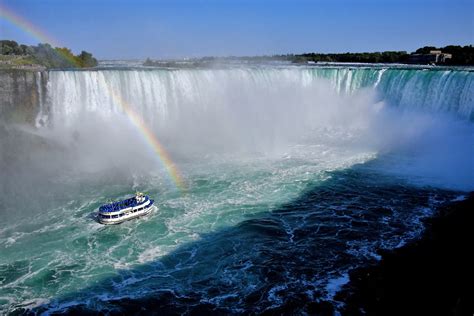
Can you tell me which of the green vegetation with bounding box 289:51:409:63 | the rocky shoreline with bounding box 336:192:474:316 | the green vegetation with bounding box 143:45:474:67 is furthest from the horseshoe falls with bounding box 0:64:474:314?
the green vegetation with bounding box 289:51:409:63

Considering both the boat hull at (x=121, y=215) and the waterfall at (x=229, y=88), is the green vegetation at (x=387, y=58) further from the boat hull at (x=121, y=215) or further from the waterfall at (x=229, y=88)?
the boat hull at (x=121, y=215)

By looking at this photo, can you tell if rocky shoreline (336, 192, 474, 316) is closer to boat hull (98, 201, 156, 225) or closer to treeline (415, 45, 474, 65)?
boat hull (98, 201, 156, 225)

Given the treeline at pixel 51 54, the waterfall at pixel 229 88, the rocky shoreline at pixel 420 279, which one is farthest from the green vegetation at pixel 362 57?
the rocky shoreline at pixel 420 279

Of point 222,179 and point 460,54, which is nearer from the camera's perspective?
point 222,179

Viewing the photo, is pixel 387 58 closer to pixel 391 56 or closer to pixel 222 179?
pixel 391 56

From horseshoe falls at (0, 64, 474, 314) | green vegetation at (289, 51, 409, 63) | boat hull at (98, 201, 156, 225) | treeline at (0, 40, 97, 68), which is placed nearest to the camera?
horseshoe falls at (0, 64, 474, 314)

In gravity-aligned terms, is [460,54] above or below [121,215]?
above

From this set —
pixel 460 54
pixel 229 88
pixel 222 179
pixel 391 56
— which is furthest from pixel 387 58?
pixel 222 179
